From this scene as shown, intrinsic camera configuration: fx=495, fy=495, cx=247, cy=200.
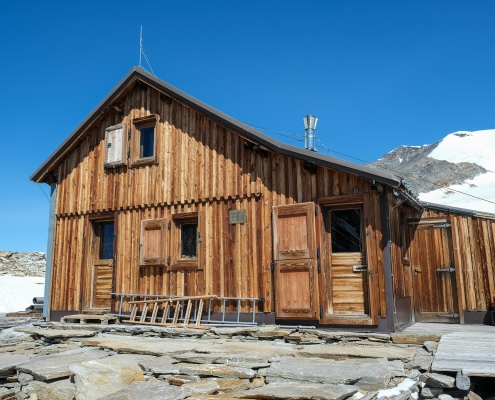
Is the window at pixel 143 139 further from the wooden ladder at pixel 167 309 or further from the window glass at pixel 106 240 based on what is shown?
the wooden ladder at pixel 167 309

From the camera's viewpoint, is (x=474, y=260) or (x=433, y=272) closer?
(x=474, y=260)

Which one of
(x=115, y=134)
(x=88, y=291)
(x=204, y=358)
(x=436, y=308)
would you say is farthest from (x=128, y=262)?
(x=436, y=308)

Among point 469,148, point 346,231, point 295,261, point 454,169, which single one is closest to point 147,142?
point 295,261

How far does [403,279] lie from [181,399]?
20.4 feet

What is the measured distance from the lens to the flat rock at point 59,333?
32.6ft

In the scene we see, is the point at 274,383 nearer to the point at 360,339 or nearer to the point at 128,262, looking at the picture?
the point at 360,339

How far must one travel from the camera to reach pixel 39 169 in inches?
529

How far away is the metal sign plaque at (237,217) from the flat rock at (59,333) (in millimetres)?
3782

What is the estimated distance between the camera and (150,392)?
564cm

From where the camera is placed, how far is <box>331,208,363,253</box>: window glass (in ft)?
31.4

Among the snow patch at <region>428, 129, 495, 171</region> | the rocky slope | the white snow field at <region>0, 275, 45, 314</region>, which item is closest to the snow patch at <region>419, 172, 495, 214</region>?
the snow patch at <region>428, 129, 495, 171</region>

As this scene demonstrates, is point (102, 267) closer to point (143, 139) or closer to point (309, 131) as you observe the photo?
point (143, 139)

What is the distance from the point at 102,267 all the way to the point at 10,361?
4.51 m

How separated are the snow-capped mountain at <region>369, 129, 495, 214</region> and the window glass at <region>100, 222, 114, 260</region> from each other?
42.3 ft
